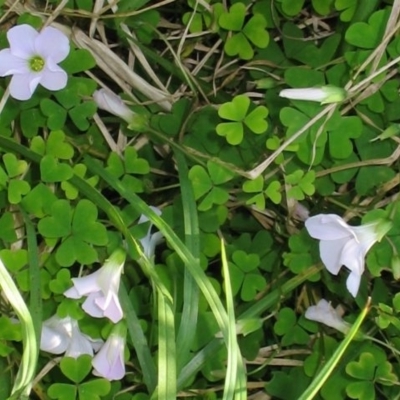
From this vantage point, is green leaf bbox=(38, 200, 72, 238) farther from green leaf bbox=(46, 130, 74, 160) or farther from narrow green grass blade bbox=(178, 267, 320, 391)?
narrow green grass blade bbox=(178, 267, 320, 391)

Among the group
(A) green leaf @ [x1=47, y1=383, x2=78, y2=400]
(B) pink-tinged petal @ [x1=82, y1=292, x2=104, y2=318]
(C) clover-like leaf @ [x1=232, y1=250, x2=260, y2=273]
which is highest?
(B) pink-tinged petal @ [x1=82, y1=292, x2=104, y2=318]

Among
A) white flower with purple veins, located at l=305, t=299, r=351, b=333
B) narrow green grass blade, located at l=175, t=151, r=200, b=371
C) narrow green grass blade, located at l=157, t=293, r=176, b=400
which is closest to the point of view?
narrow green grass blade, located at l=157, t=293, r=176, b=400

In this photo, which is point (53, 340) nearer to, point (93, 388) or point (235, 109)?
point (93, 388)

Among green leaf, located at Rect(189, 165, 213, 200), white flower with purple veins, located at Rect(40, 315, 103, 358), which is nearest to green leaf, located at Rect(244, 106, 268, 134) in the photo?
green leaf, located at Rect(189, 165, 213, 200)

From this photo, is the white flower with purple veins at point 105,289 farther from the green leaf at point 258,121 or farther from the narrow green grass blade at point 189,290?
the green leaf at point 258,121

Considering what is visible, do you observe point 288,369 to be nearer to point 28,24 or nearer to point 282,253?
point 282,253

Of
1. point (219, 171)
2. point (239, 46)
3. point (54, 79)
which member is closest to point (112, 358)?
point (219, 171)
